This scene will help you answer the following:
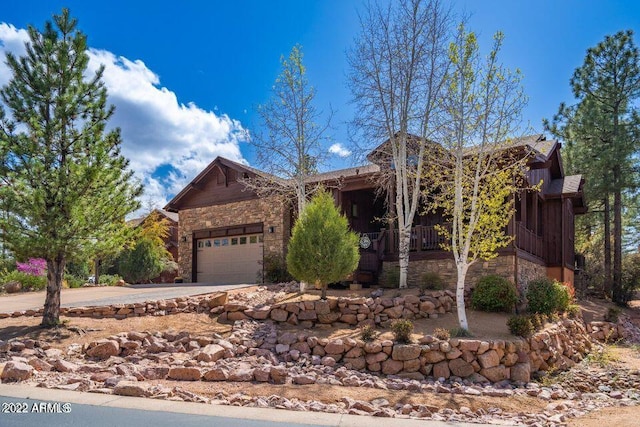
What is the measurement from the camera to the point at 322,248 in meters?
12.1

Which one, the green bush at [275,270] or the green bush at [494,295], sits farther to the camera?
the green bush at [275,270]

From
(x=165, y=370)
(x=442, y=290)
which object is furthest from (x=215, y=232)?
(x=165, y=370)

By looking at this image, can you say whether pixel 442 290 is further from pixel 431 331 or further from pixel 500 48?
pixel 500 48

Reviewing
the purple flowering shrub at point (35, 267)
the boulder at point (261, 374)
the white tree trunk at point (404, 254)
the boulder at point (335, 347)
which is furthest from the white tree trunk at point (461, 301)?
the purple flowering shrub at point (35, 267)

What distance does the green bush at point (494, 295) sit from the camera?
12.4 metres

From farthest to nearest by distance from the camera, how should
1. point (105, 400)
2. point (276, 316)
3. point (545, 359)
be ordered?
point (276, 316) → point (545, 359) → point (105, 400)

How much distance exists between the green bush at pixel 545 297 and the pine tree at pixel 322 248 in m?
4.89

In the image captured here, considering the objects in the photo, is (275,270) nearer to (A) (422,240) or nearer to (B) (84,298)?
(A) (422,240)

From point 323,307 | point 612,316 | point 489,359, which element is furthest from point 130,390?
point 612,316

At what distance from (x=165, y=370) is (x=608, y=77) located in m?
22.3

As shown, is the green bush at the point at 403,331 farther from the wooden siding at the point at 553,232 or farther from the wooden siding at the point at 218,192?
the wooden siding at the point at 553,232

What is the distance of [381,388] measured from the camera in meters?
8.25

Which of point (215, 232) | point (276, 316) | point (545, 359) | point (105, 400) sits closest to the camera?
point (105, 400)

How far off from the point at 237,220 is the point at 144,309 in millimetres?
7884
